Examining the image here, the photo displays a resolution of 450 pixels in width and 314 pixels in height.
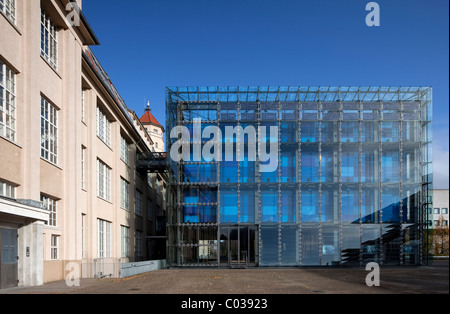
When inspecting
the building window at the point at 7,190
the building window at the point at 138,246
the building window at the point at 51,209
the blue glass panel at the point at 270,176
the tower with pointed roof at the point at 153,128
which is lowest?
the building window at the point at 138,246

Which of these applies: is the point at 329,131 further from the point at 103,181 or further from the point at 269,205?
the point at 103,181

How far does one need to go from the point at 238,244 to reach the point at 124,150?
44.4 feet

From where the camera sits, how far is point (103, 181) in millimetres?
36188

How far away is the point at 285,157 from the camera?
129 ft

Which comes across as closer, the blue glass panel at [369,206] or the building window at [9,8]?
the building window at [9,8]

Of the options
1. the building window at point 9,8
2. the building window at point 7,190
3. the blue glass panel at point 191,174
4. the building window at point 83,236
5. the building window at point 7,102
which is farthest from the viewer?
the blue glass panel at point 191,174

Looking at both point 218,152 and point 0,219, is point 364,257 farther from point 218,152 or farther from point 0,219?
point 0,219

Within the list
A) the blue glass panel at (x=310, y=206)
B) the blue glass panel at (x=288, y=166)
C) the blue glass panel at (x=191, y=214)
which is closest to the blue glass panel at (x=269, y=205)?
the blue glass panel at (x=288, y=166)

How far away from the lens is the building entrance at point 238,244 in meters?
38.7

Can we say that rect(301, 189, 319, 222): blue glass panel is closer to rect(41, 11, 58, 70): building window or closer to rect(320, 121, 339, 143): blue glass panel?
rect(320, 121, 339, 143): blue glass panel

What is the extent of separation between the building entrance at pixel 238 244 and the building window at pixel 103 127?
11392 millimetres

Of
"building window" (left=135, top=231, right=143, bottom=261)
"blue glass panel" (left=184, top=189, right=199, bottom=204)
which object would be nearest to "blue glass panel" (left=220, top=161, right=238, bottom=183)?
"blue glass panel" (left=184, top=189, right=199, bottom=204)

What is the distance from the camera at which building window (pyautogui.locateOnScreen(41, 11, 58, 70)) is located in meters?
24.3

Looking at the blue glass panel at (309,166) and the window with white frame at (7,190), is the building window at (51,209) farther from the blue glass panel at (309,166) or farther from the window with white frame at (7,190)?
the blue glass panel at (309,166)
